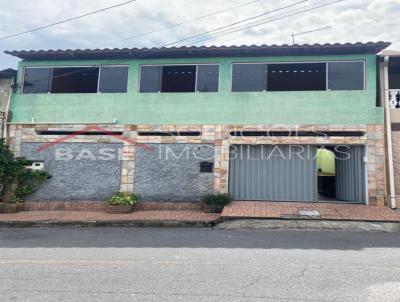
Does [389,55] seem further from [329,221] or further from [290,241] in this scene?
[290,241]

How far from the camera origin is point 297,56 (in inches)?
496

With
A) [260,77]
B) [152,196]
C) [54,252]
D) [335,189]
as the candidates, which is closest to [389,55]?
[260,77]

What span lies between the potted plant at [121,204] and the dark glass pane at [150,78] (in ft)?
13.3

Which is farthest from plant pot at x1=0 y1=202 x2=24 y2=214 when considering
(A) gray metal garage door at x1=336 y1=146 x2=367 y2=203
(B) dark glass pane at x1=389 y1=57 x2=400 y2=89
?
(B) dark glass pane at x1=389 y1=57 x2=400 y2=89

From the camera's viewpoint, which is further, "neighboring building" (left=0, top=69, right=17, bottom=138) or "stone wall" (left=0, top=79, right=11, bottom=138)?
"neighboring building" (left=0, top=69, right=17, bottom=138)

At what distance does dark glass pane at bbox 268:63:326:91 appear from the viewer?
12.5 meters

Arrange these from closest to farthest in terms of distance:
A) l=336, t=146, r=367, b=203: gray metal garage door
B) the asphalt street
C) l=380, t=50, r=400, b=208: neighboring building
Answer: the asphalt street → l=380, t=50, r=400, b=208: neighboring building → l=336, t=146, r=367, b=203: gray metal garage door

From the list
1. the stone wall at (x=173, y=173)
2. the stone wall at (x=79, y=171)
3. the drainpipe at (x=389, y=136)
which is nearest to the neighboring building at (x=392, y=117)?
the drainpipe at (x=389, y=136)

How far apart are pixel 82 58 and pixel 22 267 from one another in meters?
9.61

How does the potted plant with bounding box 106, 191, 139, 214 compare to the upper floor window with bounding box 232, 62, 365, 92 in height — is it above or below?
below

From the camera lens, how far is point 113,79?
1362 cm

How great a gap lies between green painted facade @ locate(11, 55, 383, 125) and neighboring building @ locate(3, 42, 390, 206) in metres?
0.04

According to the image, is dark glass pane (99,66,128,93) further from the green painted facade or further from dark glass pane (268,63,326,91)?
dark glass pane (268,63,326,91)

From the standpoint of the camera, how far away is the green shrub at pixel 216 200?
39.4 ft
